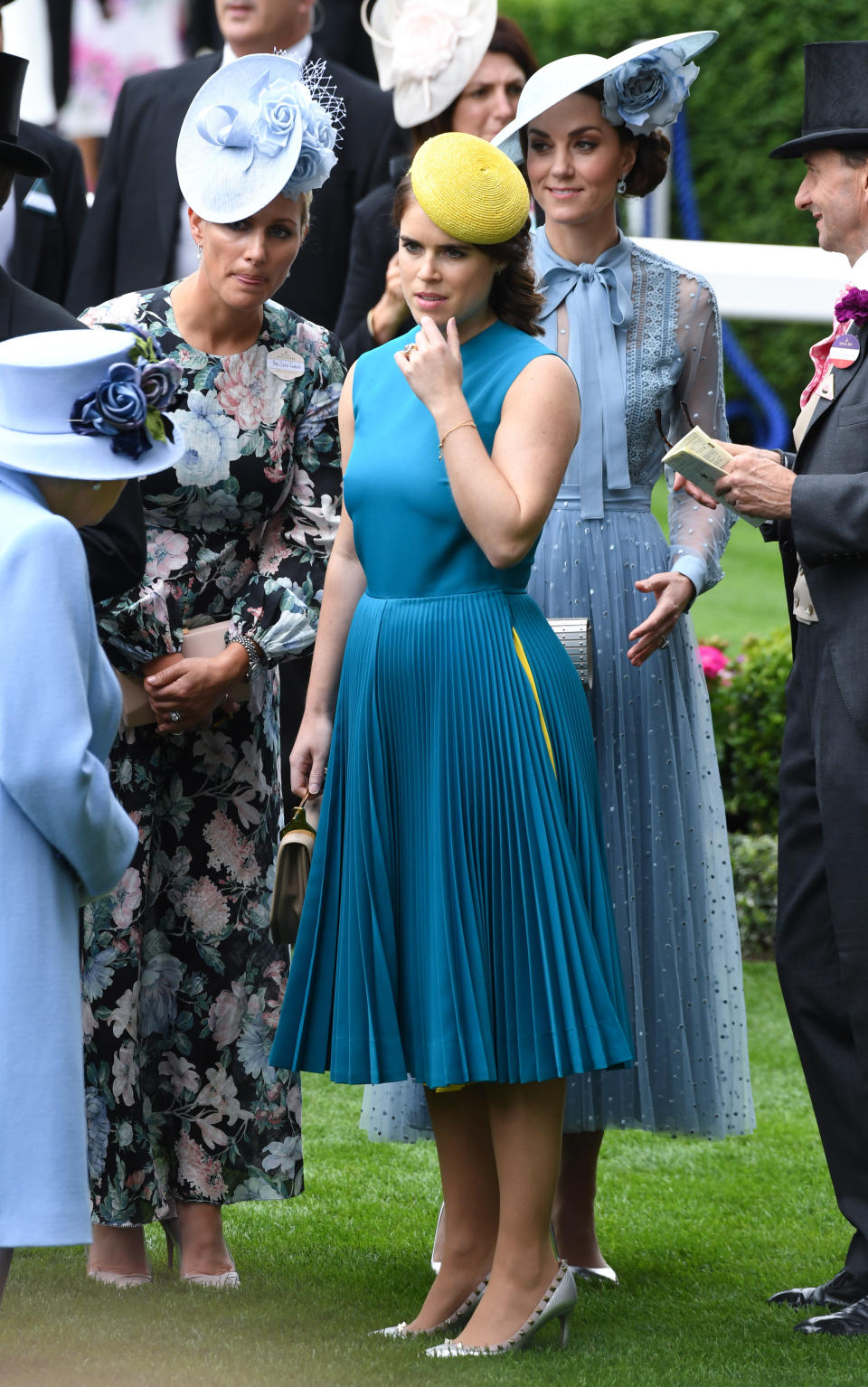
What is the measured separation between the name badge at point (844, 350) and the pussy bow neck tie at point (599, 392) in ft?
2.00

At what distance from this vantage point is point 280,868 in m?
3.83

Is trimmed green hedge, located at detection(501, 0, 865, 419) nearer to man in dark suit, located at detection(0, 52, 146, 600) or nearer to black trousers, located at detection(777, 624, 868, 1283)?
black trousers, located at detection(777, 624, 868, 1283)

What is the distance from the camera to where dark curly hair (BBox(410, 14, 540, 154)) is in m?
5.76

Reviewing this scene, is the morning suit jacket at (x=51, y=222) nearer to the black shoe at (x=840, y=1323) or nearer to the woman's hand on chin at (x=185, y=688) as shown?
the woman's hand on chin at (x=185, y=688)

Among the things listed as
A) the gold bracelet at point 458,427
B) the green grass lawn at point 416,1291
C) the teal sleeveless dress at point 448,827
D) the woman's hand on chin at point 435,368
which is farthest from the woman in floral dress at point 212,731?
the gold bracelet at point 458,427

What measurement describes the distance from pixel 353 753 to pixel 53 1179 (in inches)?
44.6

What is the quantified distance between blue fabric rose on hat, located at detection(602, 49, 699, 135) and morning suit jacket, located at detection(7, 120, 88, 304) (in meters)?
2.35

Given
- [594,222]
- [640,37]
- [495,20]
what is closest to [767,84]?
[640,37]

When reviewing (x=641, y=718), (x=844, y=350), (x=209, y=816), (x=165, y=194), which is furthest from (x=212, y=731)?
(x=165, y=194)

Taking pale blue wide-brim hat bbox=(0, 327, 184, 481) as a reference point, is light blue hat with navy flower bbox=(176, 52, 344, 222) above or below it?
above

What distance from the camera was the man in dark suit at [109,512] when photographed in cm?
362

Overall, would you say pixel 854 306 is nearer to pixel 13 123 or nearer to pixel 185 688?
pixel 185 688

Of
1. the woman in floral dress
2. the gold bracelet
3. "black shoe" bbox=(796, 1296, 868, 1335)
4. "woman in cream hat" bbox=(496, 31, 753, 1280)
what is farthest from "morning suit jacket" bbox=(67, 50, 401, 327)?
"black shoe" bbox=(796, 1296, 868, 1335)

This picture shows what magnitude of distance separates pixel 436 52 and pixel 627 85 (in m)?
1.59
